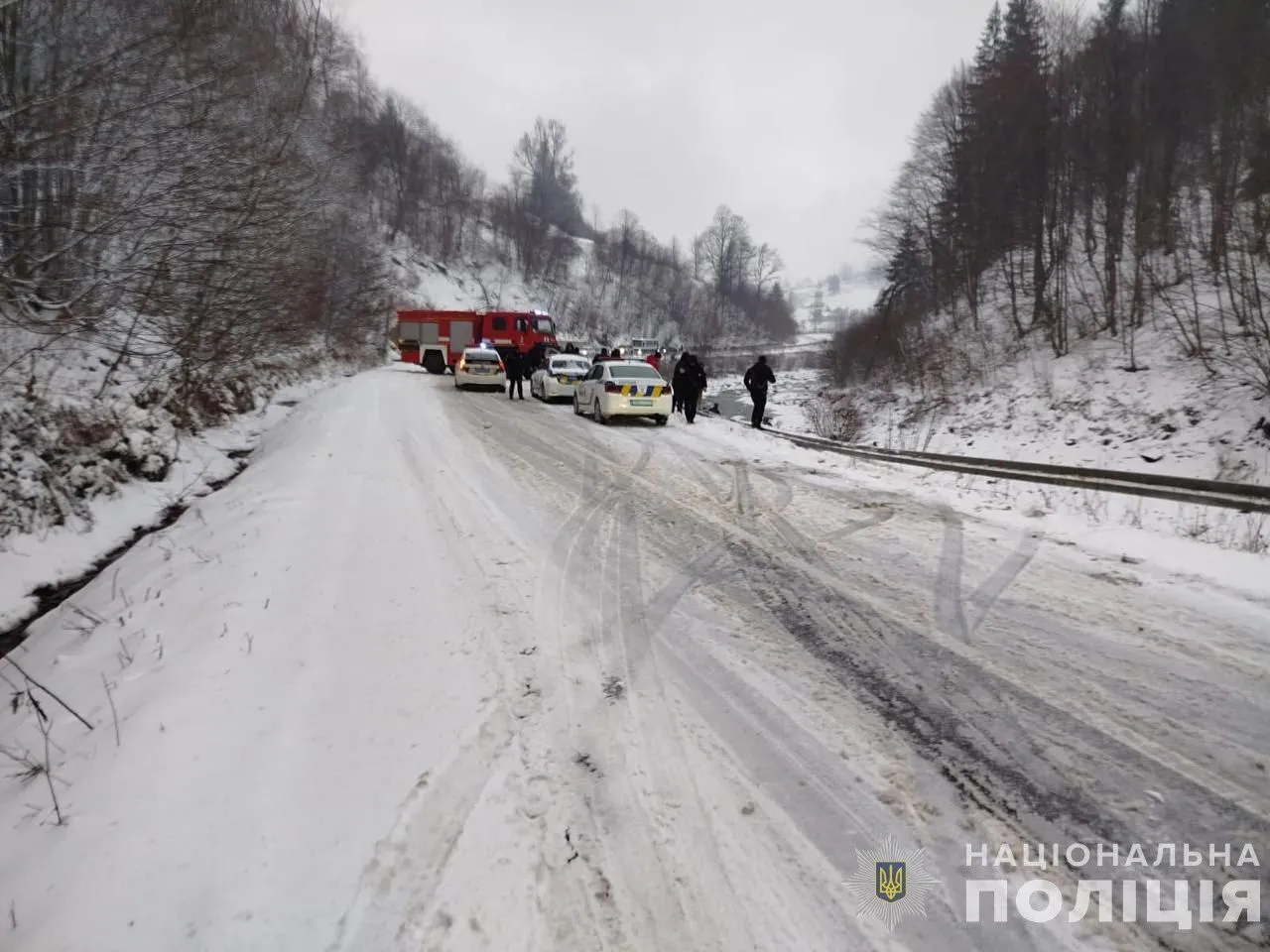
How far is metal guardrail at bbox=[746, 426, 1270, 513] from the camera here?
8039 millimetres

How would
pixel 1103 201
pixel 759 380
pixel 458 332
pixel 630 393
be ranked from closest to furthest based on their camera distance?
pixel 630 393, pixel 759 380, pixel 1103 201, pixel 458 332

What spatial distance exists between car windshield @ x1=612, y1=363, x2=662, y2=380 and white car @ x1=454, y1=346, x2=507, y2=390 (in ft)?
29.2

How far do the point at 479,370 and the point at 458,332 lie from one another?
10284mm

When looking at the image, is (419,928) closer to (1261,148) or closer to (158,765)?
(158,765)

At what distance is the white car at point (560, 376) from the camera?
68.1ft

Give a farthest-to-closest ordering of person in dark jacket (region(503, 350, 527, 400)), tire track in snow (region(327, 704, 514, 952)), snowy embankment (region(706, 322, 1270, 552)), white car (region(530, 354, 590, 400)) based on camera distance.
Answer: person in dark jacket (region(503, 350, 527, 400))
white car (region(530, 354, 590, 400))
snowy embankment (region(706, 322, 1270, 552))
tire track in snow (region(327, 704, 514, 952))

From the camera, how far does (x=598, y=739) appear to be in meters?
3.18

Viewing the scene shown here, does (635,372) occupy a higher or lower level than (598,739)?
higher

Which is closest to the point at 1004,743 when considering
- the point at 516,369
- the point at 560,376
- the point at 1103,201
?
the point at 560,376

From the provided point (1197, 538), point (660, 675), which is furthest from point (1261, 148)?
point (660, 675)

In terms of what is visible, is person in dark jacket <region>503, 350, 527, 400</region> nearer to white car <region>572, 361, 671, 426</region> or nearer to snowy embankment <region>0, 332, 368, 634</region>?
white car <region>572, 361, 671, 426</region>

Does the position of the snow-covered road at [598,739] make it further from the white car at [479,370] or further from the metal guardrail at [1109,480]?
the white car at [479,370]

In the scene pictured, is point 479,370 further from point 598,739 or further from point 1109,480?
point 598,739

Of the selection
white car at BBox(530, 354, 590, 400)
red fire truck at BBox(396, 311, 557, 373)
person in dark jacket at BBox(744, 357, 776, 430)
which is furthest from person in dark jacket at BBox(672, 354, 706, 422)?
red fire truck at BBox(396, 311, 557, 373)
